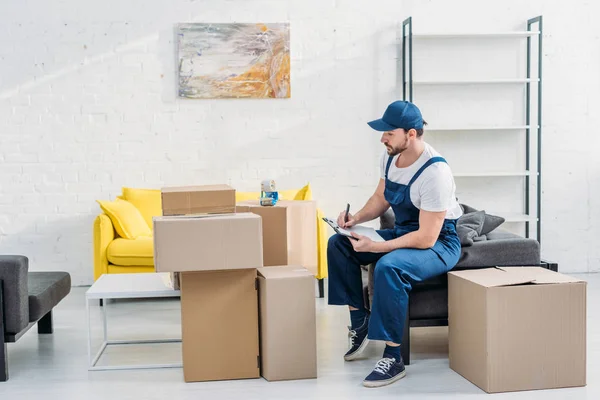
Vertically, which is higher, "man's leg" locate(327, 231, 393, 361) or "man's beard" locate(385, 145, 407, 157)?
"man's beard" locate(385, 145, 407, 157)

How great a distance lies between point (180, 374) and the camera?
3.79m

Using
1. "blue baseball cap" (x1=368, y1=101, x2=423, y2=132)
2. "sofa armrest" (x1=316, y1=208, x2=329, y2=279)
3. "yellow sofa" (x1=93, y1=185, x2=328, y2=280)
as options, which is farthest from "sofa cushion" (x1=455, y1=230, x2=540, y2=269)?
"sofa armrest" (x1=316, y1=208, x2=329, y2=279)

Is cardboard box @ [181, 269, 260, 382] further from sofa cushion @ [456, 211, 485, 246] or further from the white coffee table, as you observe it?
sofa cushion @ [456, 211, 485, 246]

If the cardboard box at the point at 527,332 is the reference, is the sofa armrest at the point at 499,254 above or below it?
above

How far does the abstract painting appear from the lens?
242 inches

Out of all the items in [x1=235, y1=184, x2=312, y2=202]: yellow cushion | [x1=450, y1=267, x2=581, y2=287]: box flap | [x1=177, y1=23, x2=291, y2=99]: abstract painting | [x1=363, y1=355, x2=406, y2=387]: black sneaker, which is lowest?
[x1=363, y1=355, x2=406, y2=387]: black sneaker

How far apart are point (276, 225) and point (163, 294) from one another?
69 centimetres

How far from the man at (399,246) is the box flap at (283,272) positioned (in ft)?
0.82

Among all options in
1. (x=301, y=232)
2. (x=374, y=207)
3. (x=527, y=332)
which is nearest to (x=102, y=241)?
(x=301, y=232)

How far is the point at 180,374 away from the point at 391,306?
1046 mm

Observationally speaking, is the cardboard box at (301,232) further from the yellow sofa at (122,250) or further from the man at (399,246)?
the man at (399,246)

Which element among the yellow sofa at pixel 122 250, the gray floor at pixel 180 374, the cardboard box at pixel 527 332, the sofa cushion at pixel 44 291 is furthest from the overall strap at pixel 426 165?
the sofa cushion at pixel 44 291

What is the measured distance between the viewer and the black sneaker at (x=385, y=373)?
140 inches

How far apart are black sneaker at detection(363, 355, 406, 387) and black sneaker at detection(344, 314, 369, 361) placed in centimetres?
36
